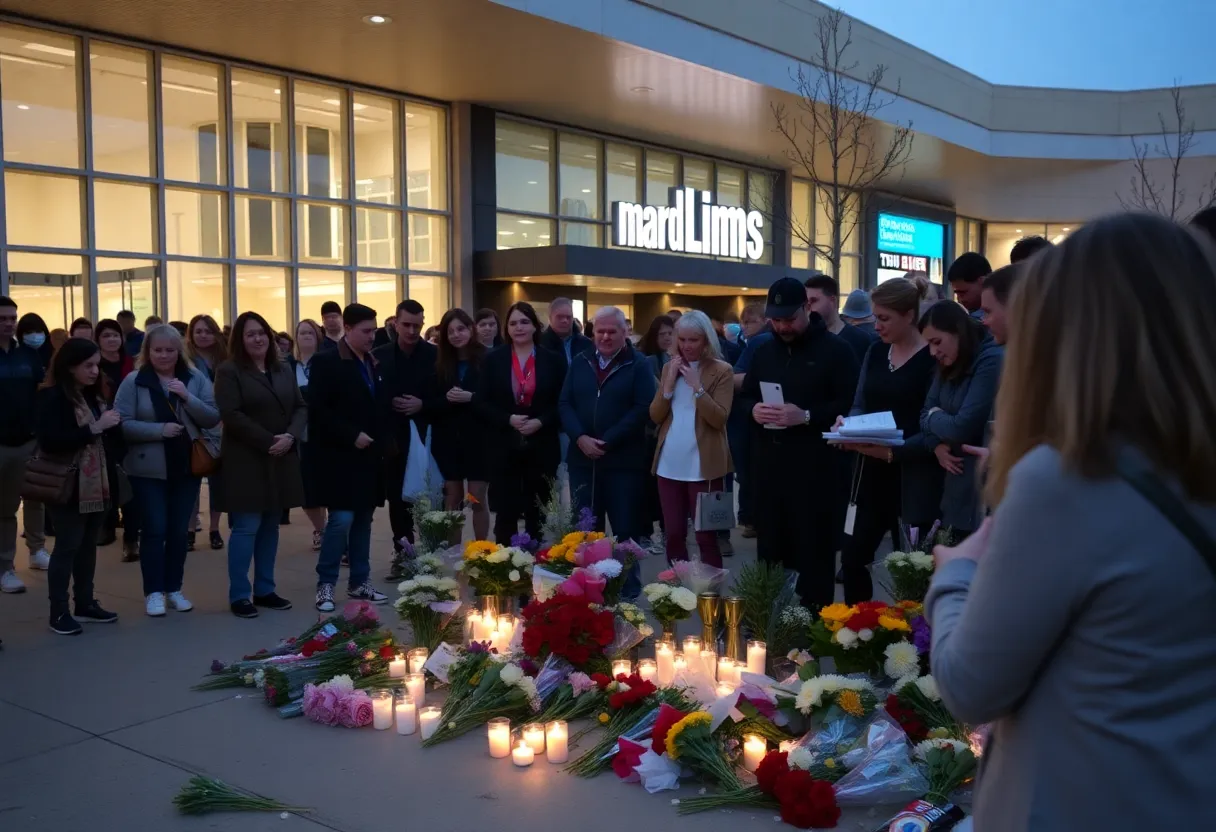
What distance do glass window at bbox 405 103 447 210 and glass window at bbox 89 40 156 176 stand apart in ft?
15.3

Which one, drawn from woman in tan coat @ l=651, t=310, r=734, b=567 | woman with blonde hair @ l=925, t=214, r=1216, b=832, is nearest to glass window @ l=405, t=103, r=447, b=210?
woman in tan coat @ l=651, t=310, r=734, b=567

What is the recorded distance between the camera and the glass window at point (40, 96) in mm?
13391

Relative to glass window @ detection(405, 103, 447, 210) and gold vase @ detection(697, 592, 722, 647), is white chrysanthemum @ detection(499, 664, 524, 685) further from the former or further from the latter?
glass window @ detection(405, 103, 447, 210)

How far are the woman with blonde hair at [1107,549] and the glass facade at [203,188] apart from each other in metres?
14.9

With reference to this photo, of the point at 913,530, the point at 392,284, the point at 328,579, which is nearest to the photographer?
the point at 913,530

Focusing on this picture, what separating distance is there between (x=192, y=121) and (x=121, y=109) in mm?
1056

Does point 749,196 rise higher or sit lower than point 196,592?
higher

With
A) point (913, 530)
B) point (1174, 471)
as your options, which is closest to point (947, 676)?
point (1174, 471)

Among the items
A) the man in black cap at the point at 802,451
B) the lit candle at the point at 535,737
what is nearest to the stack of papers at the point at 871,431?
the man in black cap at the point at 802,451

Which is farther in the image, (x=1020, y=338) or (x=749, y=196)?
(x=749, y=196)

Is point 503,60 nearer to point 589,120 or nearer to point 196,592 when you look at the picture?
point 589,120

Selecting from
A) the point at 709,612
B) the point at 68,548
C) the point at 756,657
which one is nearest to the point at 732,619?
the point at 709,612

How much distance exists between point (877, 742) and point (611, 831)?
1069 mm

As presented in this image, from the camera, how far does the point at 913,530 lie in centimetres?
521
